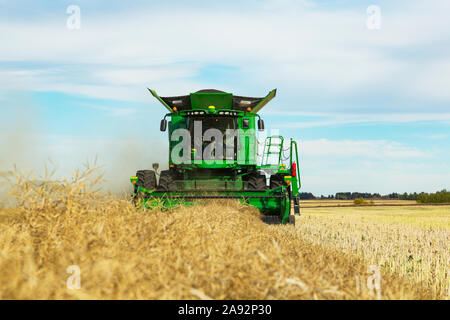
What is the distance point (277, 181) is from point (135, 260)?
8.37 metres

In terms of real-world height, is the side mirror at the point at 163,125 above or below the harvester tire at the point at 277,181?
above

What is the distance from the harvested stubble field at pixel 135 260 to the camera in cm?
284

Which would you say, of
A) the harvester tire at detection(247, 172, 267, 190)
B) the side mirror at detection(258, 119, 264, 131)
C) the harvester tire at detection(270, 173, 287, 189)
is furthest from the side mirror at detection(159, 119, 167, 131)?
the harvester tire at detection(270, 173, 287, 189)

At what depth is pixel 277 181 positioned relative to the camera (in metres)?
11.3

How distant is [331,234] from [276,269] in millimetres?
6853

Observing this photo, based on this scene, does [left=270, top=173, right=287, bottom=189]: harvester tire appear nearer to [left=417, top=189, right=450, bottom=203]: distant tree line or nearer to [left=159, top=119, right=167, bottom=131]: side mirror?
[left=159, top=119, right=167, bottom=131]: side mirror

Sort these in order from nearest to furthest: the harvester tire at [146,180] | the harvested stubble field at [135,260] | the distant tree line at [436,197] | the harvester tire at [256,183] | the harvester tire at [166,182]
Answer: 1. the harvested stubble field at [135,260]
2. the harvester tire at [166,182]
3. the harvester tire at [146,180]
4. the harvester tire at [256,183]
5. the distant tree line at [436,197]

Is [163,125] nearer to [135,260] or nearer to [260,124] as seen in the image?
[260,124]

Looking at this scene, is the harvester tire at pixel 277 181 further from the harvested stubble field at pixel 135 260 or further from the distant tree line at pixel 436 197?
the distant tree line at pixel 436 197

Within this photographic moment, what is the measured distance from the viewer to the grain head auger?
34.7 ft

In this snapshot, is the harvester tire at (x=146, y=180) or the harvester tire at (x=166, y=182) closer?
the harvester tire at (x=166, y=182)

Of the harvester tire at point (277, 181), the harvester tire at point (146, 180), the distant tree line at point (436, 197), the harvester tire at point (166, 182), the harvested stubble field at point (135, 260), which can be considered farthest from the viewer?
the distant tree line at point (436, 197)

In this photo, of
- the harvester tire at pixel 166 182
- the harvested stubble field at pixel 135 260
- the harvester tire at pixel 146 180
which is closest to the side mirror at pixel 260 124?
the harvester tire at pixel 166 182

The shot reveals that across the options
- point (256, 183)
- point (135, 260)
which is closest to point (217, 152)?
point (256, 183)
